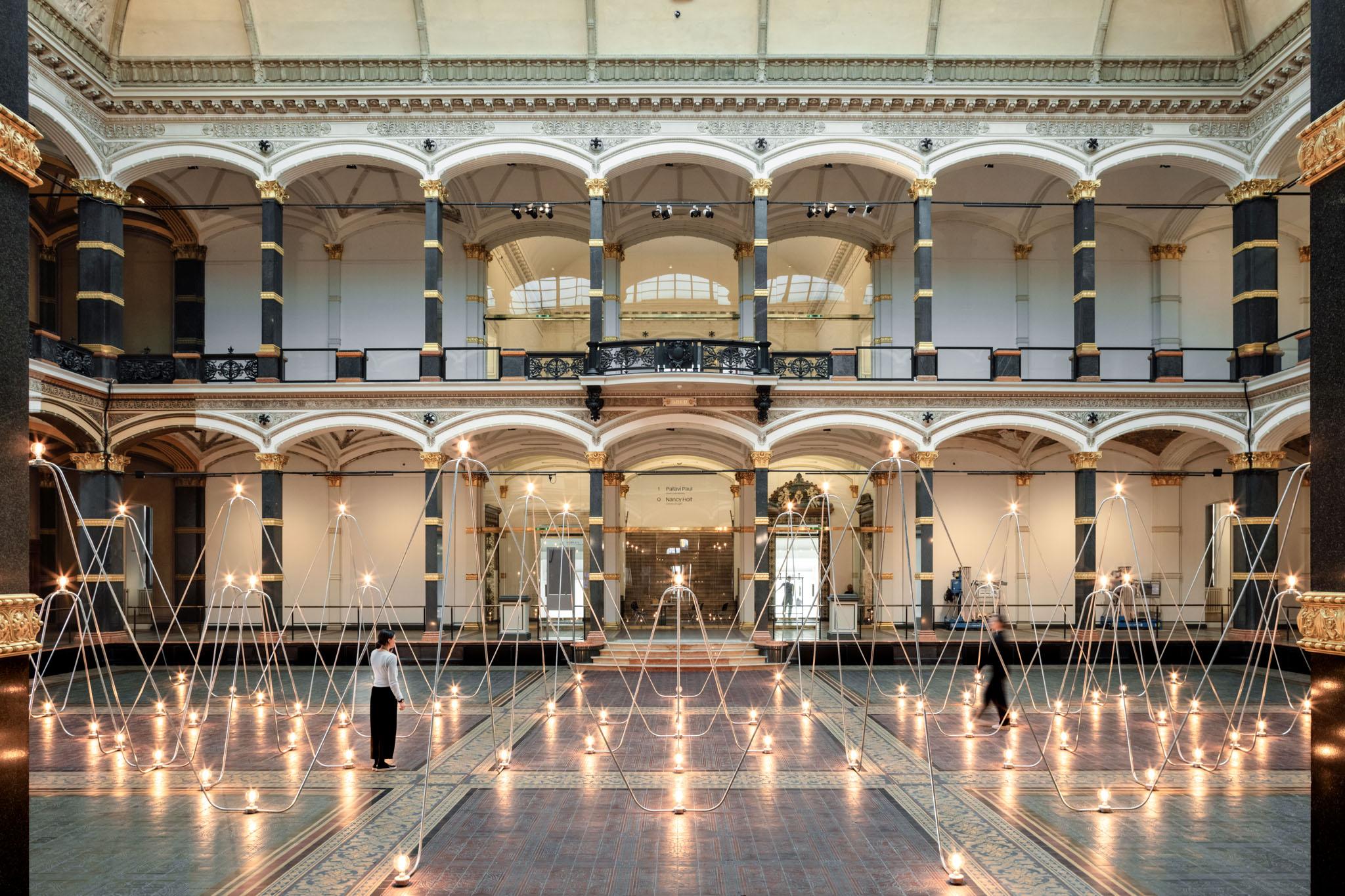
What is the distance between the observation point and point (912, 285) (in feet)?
84.6

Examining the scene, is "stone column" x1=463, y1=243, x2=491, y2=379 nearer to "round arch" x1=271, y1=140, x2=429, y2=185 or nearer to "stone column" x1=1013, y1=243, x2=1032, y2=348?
"round arch" x1=271, y1=140, x2=429, y2=185

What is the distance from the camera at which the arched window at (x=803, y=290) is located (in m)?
28.5

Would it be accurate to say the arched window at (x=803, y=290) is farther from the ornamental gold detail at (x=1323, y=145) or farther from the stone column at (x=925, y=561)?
the ornamental gold detail at (x=1323, y=145)

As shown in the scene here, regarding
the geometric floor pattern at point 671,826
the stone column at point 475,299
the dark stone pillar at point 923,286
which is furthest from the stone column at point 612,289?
the geometric floor pattern at point 671,826

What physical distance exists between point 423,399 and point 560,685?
25.9ft

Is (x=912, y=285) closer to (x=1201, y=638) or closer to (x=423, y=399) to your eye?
A: (x=1201, y=638)

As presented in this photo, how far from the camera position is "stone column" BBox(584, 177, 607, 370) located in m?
21.9

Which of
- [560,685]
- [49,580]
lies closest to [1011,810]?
[560,685]

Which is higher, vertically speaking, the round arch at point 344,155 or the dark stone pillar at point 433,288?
the round arch at point 344,155

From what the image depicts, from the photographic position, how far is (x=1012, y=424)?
22.0 metres

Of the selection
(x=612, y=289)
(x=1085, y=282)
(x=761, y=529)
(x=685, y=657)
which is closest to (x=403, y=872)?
(x=685, y=657)

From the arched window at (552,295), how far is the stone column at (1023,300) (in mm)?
12757

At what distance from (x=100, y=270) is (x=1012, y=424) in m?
21.7

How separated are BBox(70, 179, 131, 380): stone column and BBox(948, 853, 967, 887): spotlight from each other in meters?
21.5
